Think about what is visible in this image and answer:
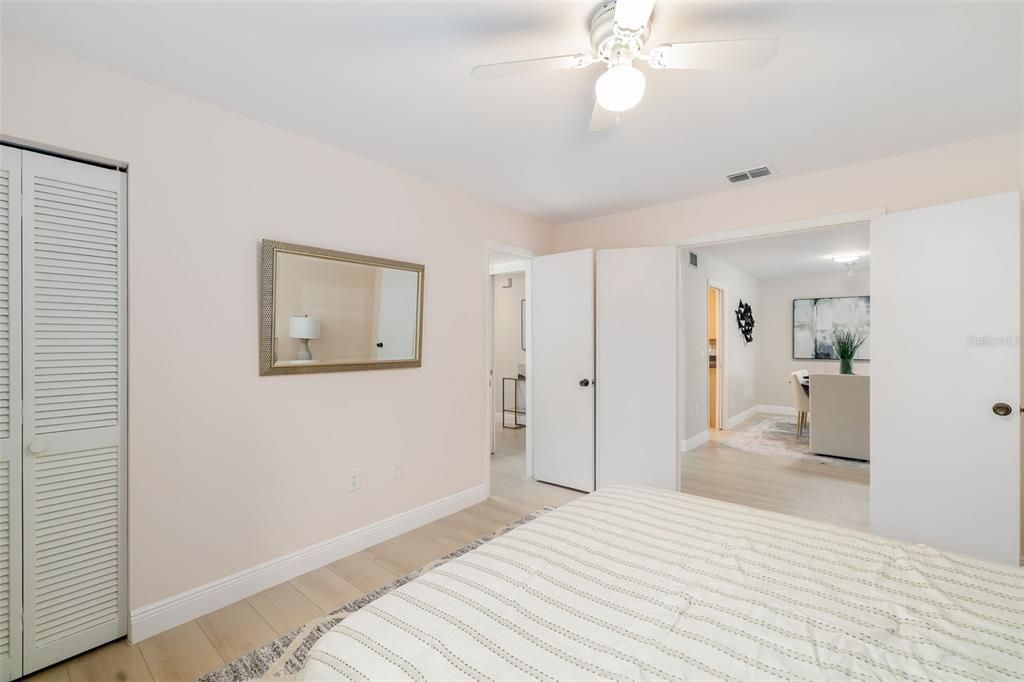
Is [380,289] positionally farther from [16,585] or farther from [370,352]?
[16,585]

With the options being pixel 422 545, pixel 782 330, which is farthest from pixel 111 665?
pixel 782 330

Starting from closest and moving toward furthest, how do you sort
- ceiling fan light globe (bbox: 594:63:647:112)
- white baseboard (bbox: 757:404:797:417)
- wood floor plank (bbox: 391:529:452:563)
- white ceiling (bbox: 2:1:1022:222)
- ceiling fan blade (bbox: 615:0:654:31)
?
ceiling fan blade (bbox: 615:0:654:31), ceiling fan light globe (bbox: 594:63:647:112), white ceiling (bbox: 2:1:1022:222), wood floor plank (bbox: 391:529:452:563), white baseboard (bbox: 757:404:797:417)

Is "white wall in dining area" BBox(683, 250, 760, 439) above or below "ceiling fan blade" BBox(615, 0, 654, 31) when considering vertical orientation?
below

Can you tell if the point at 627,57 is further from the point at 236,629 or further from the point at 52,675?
the point at 52,675

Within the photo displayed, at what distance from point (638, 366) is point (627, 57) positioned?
8.13 feet

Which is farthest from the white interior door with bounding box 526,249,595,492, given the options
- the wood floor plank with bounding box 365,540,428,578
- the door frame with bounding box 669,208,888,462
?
the wood floor plank with bounding box 365,540,428,578

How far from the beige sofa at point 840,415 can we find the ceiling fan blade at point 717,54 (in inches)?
171

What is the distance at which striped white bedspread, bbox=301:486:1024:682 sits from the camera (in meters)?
0.93

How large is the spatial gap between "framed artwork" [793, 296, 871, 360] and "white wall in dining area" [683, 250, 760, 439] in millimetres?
655

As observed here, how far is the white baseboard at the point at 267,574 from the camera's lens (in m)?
1.96

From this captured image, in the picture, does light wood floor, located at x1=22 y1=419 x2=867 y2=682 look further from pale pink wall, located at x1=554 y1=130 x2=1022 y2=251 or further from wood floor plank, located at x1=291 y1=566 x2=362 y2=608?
pale pink wall, located at x1=554 y1=130 x2=1022 y2=251

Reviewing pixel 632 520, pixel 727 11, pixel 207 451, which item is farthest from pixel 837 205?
pixel 207 451

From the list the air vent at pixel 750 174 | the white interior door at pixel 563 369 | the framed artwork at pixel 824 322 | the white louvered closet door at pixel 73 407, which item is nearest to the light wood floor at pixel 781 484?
the white interior door at pixel 563 369

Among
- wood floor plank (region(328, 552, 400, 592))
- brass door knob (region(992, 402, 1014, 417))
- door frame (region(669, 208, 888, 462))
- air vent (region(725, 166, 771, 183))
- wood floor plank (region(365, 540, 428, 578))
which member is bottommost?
wood floor plank (region(328, 552, 400, 592))
